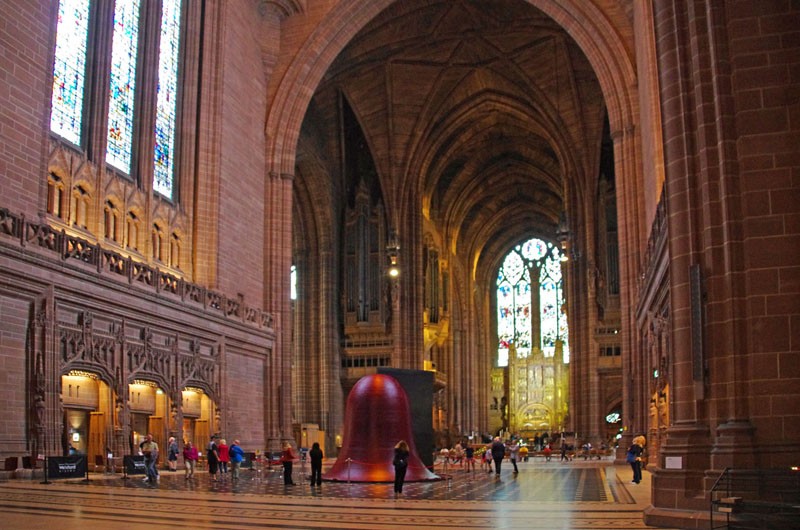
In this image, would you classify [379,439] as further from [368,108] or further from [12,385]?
[368,108]

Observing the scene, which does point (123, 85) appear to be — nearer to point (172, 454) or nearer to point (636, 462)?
point (172, 454)

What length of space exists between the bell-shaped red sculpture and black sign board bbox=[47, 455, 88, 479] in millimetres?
5433

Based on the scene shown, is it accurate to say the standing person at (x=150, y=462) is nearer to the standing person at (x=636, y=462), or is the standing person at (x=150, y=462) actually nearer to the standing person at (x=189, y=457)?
the standing person at (x=189, y=457)

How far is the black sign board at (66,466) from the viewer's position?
60.2 feet

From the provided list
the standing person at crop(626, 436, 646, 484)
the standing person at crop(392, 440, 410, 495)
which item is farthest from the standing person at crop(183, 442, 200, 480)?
the standing person at crop(626, 436, 646, 484)

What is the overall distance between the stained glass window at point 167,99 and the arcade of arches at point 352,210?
3.8 inches

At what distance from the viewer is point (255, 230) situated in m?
32.0

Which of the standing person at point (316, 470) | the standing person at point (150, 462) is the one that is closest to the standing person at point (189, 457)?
the standing person at point (150, 462)

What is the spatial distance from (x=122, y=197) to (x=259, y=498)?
12.4 metres

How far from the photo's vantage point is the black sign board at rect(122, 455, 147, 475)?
2114 cm

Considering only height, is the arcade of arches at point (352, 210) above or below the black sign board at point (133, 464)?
above

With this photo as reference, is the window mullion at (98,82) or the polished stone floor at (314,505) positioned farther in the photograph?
the window mullion at (98,82)

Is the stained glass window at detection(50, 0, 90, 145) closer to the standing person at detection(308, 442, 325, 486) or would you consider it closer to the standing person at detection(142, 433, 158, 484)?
the standing person at detection(142, 433, 158, 484)

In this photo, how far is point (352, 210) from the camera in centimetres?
4631
